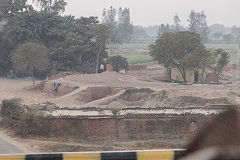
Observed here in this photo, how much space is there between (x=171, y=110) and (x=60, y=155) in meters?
12.1

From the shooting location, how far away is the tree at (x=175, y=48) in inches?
941

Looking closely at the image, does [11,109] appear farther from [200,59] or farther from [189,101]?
[200,59]

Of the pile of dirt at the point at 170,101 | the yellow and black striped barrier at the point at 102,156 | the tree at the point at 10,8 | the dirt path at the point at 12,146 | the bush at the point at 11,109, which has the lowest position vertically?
the dirt path at the point at 12,146

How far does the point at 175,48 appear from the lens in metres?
23.9

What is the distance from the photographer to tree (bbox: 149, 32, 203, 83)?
2391 cm

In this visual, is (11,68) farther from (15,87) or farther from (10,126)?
(10,126)

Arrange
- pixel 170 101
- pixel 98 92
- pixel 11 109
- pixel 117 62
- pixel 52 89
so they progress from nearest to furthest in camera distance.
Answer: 1. pixel 11 109
2. pixel 170 101
3. pixel 98 92
4. pixel 52 89
5. pixel 117 62

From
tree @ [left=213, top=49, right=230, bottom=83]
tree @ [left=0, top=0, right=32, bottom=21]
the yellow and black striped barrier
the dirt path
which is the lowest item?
the dirt path

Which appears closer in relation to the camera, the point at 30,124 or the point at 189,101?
the point at 30,124

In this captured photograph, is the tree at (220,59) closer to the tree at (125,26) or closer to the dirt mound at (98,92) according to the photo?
the dirt mound at (98,92)

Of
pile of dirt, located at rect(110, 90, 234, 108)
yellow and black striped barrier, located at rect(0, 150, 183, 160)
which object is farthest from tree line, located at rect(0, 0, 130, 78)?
yellow and black striped barrier, located at rect(0, 150, 183, 160)

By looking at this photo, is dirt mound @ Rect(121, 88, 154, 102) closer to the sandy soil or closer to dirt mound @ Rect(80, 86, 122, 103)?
the sandy soil

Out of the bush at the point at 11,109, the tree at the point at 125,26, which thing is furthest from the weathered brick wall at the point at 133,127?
the tree at the point at 125,26

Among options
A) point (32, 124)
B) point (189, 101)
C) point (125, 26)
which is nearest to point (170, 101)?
point (189, 101)
